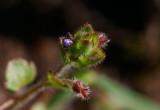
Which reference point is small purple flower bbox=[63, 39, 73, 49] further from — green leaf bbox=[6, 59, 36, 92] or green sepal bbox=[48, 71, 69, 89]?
green leaf bbox=[6, 59, 36, 92]

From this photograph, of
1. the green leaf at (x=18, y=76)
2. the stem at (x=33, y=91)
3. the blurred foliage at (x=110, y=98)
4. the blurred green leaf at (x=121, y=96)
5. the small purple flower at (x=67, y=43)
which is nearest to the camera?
the small purple flower at (x=67, y=43)

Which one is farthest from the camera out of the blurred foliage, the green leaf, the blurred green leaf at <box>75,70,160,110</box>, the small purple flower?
the blurred green leaf at <box>75,70,160,110</box>

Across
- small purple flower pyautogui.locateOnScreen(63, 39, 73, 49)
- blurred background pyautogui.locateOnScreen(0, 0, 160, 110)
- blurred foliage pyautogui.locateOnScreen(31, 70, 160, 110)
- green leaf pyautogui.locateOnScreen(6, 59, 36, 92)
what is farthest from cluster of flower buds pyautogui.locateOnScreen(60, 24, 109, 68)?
blurred background pyautogui.locateOnScreen(0, 0, 160, 110)

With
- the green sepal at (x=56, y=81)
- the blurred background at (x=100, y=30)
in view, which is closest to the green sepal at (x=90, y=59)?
the green sepal at (x=56, y=81)

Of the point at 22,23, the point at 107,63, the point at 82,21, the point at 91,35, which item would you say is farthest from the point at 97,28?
the point at 91,35

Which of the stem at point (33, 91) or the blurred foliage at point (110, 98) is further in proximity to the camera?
the blurred foliage at point (110, 98)

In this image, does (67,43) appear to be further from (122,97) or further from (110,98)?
(110,98)

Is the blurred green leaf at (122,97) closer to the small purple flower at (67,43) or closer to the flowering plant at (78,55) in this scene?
the flowering plant at (78,55)
